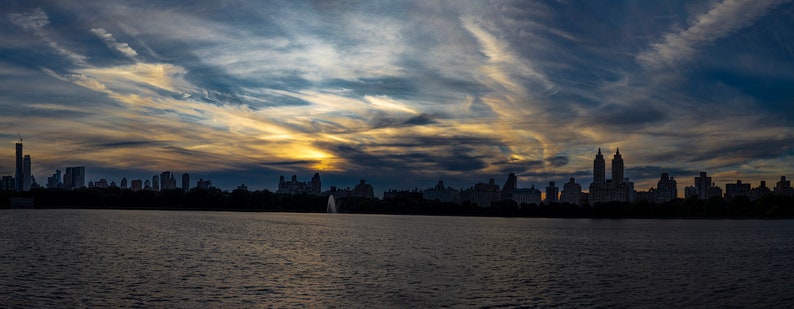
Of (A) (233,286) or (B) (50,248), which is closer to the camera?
(A) (233,286)

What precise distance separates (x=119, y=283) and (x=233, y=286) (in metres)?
8.34

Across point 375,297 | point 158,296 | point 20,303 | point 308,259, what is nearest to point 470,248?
point 308,259

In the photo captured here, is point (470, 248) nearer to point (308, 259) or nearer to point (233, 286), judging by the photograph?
point (308, 259)

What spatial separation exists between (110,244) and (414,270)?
152 ft

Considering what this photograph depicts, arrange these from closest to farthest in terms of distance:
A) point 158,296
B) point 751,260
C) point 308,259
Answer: point 158,296
point 308,259
point 751,260

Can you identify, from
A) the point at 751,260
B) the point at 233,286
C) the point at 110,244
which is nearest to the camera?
the point at 233,286

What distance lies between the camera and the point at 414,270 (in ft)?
193

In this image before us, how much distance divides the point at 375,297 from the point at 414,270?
16.1 metres

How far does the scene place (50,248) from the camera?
75.0 metres

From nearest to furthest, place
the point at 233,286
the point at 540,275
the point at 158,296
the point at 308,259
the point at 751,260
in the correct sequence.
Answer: the point at 158,296 → the point at 233,286 → the point at 540,275 → the point at 308,259 → the point at 751,260

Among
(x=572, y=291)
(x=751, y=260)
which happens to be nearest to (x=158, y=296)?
(x=572, y=291)

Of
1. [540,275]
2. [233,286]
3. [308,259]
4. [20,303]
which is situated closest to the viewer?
[20,303]

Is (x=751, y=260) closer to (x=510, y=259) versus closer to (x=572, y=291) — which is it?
(x=510, y=259)

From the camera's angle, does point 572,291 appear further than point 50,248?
No
